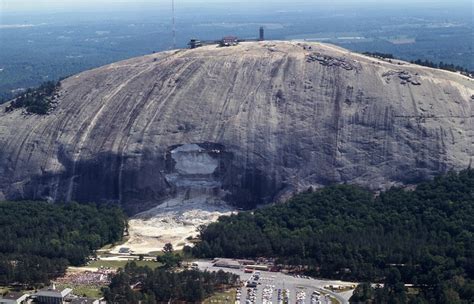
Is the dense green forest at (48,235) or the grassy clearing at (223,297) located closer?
the grassy clearing at (223,297)

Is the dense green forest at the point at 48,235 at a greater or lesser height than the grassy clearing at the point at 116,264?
greater

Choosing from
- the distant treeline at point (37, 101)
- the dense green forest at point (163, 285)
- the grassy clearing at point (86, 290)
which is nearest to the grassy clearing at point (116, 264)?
the dense green forest at point (163, 285)

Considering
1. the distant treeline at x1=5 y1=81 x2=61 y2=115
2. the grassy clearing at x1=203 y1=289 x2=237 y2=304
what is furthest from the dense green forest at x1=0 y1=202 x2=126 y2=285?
the distant treeline at x1=5 y1=81 x2=61 y2=115

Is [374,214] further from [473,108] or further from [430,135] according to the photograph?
[473,108]

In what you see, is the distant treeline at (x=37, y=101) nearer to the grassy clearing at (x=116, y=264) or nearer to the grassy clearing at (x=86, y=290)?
the grassy clearing at (x=116, y=264)

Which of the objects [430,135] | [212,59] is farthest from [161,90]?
[430,135]

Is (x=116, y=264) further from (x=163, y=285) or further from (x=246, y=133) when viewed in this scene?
(x=246, y=133)

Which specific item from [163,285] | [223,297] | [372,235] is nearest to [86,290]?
[163,285]
